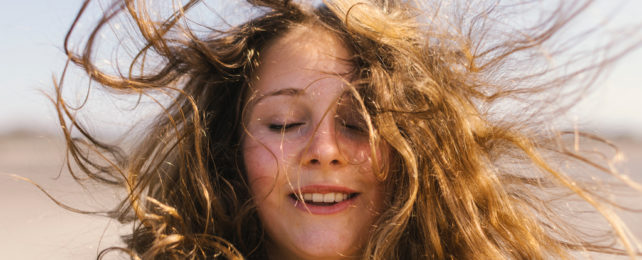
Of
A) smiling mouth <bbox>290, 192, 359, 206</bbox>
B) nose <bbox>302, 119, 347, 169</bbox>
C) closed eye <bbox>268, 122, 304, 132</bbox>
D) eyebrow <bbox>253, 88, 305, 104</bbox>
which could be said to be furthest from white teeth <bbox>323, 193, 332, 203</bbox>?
eyebrow <bbox>253, 88, 305, 104</bbox>

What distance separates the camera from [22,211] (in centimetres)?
937

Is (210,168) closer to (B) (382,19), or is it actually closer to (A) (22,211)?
(B) (382,19)

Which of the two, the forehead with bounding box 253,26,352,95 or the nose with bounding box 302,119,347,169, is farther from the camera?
the forehead with bounding box 253,26,352,95

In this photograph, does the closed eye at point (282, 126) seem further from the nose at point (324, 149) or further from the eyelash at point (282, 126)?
the nose at point (324, 149)

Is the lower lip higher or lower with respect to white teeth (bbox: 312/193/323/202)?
lower

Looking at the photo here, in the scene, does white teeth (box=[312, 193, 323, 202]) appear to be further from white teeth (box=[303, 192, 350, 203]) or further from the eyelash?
the eyelash

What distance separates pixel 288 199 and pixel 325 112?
37 cm

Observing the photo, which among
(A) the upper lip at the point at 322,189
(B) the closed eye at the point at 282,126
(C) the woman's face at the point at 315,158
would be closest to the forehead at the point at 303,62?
(C) the woman's face at the point at 315,158

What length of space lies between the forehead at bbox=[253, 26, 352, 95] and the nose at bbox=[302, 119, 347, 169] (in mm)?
170

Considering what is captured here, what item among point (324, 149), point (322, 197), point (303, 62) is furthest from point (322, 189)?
point (303, 62)

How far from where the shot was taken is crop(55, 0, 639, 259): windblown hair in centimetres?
234

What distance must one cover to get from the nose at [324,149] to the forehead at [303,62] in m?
0.17

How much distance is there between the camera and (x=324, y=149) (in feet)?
7.20

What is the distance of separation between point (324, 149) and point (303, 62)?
38 cm
